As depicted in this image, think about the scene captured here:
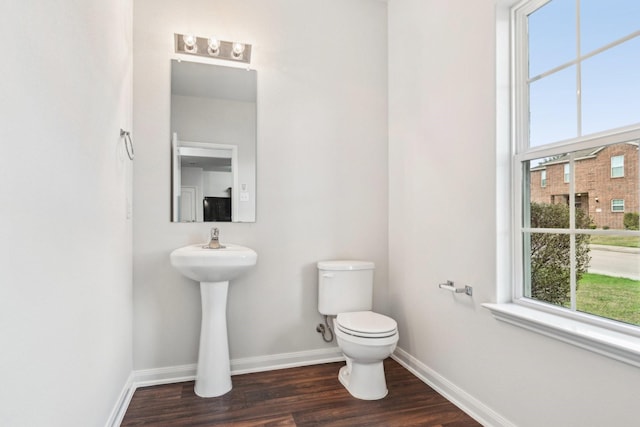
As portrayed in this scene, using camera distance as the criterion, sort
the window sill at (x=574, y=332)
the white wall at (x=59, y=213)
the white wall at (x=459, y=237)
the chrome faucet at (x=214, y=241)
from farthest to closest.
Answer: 1. the chrome faucet at (x=214, y=241)
2. the white wall at (x=459, y=237)
3. the window sill at (x=574, y=332)
4. the white wall at (x=59, y=213)

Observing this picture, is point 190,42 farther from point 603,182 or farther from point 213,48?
point 603,182

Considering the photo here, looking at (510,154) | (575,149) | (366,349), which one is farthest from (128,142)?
(575,149)

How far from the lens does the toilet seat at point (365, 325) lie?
79.0 inches

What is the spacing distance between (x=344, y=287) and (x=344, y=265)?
6.1 inches

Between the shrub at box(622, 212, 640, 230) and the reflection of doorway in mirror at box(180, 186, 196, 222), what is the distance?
2249 mm

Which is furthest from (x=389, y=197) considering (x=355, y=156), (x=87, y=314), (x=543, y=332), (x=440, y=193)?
(x=87, y=314)

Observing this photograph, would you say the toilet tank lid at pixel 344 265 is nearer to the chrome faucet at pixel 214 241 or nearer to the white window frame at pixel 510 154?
the chrome faucet at pixel 214 241

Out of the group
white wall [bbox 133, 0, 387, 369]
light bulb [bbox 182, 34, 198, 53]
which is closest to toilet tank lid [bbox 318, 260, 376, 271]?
white wall [bbox 133, 0, 387, 369]

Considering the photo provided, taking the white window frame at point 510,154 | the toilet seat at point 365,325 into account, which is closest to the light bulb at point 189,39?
the white window frame at point 510,154

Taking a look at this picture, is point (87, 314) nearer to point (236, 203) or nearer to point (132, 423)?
point (132, 423)

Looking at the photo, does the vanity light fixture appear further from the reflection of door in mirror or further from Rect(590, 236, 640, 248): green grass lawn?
Rect(590, 236, 640, 248): green grass lawn

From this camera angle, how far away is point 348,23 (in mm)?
2736

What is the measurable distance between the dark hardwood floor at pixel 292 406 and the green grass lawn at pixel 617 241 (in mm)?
1103

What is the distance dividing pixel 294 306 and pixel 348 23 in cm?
219
